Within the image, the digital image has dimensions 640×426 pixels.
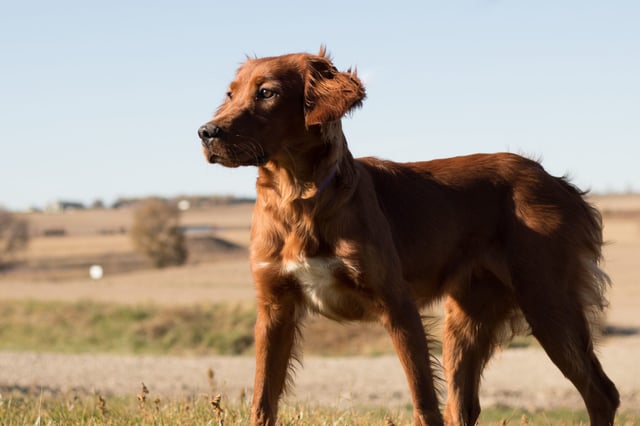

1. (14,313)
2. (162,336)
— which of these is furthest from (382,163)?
(14,313)

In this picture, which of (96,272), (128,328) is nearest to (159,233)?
(96,272)

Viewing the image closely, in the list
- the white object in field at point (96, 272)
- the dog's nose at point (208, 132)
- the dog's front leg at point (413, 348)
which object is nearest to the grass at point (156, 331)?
the dog's front leg at point (413, 348)

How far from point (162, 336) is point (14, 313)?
5330 millimetres

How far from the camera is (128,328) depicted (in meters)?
27.8

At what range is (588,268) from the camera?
21.3 ft

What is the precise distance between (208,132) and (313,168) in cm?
64

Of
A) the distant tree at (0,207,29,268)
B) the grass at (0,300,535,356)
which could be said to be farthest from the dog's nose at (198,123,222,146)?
the distant tree at (0,207,29,268)

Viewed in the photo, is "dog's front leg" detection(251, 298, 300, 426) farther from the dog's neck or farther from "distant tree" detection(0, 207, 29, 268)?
"distant tree" detection(0, 207, 29, 268)

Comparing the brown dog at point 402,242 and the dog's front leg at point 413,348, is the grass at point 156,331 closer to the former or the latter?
the brown dog at point 402,242

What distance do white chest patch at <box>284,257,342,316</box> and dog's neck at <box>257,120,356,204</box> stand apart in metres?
0.34

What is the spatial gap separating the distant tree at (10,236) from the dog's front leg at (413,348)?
55572 millimetres

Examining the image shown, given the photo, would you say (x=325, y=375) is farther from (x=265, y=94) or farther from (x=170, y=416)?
(x=265, y=94)

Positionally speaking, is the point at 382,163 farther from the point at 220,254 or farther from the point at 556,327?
the point at 220,254

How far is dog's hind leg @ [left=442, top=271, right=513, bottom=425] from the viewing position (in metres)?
6.51
